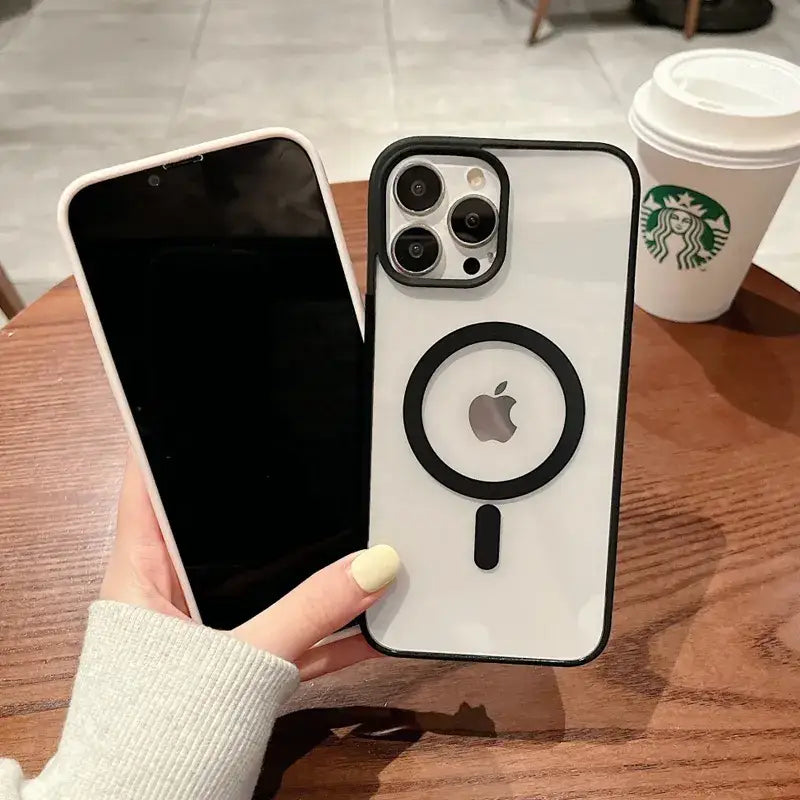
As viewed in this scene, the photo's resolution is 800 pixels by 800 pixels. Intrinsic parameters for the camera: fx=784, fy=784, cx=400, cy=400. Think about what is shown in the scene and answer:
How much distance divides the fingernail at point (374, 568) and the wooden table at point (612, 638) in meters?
0.07

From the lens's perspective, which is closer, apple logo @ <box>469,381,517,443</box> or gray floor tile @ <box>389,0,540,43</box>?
apple logo @ <box>469,381,517,443</box>

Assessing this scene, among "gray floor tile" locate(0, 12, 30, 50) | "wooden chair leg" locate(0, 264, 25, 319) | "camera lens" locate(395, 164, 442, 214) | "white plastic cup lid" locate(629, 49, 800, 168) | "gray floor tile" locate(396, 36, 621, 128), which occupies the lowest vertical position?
"gray floor tile" locate(396, 36, 621, 128)

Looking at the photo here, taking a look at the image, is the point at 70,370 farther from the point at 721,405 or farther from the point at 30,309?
the point at 721,405

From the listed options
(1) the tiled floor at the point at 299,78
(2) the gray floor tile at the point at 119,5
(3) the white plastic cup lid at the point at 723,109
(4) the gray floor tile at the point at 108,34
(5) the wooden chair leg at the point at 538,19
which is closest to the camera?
(3) the white plastic cup lid at the point at 723,109

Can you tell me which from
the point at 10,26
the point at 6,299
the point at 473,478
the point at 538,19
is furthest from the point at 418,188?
the point at 10,26

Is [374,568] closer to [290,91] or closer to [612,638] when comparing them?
[612,638]

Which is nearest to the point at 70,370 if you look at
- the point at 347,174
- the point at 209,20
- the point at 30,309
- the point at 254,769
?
the point at 30,309

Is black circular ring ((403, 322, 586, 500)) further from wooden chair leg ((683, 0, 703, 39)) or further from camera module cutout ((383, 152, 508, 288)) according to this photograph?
wooden chair leg ((683, 0, 703, 39))

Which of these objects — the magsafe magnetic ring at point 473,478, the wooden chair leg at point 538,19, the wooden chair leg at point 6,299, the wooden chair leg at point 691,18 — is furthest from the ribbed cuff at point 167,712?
the wooden chair leg at point 691,18

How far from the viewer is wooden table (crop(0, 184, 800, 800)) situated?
333 mm

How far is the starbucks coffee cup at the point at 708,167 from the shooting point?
1.54 ft

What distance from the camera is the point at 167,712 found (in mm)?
285

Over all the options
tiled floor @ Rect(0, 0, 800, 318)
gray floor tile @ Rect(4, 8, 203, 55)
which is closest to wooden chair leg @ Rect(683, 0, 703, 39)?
tiled floor @ Rect(0, 0, 800, 318)

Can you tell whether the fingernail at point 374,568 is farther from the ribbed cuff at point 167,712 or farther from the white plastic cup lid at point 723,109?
the white plastic cup lid at point 723,109
